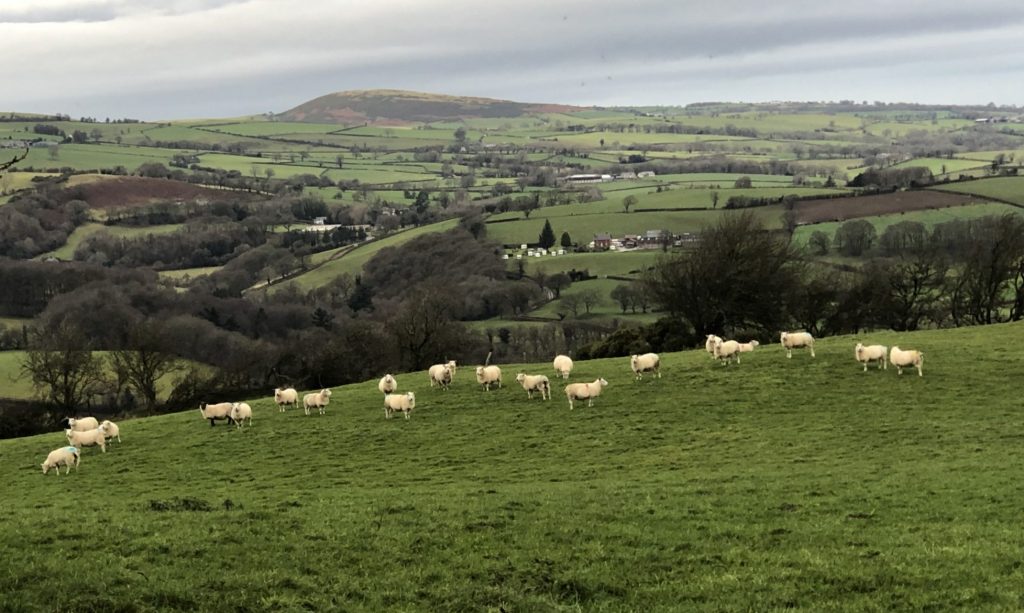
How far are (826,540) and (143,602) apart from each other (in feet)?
37.3

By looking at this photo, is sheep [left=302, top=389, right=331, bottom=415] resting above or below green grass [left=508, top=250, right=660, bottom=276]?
above

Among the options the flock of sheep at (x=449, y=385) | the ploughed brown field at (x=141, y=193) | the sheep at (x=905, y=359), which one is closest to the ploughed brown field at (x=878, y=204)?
the flock of sheep at (x=449, y=385)

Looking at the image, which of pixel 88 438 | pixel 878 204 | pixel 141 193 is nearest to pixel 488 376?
pixel 88 438

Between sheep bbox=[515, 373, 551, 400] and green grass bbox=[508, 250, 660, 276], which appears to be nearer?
sheep bbox=[515, 373, 551, 400]

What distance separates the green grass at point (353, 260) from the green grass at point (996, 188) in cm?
8536

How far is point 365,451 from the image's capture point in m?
24.6

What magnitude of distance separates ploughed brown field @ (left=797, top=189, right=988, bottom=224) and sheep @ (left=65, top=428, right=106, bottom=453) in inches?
4354

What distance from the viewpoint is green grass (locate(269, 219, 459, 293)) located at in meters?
130

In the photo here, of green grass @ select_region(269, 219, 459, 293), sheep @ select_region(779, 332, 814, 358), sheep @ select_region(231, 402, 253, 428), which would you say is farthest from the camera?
green grass @ select_region(269, 219, 459, 293)

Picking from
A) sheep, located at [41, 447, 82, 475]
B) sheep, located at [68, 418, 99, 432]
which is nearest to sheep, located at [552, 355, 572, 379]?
sheep, located at [41, 447, 82, 475]

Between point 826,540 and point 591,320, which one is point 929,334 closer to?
point 826,540

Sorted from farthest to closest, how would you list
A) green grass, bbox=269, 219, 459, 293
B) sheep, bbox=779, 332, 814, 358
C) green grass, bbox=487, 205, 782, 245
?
green grass, bbox=487, 205, 782, 245
green grass, bbox=269, 219, 459, 293
sheep, bbox=779, 332, 814, 358

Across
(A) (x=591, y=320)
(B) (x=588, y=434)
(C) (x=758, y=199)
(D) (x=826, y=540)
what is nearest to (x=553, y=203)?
(C) (x=758, y=199)

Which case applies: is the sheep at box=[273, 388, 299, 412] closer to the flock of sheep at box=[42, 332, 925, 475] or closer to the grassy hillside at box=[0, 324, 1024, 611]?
the flock of sheep at box=[42, 332, 925, 475]
